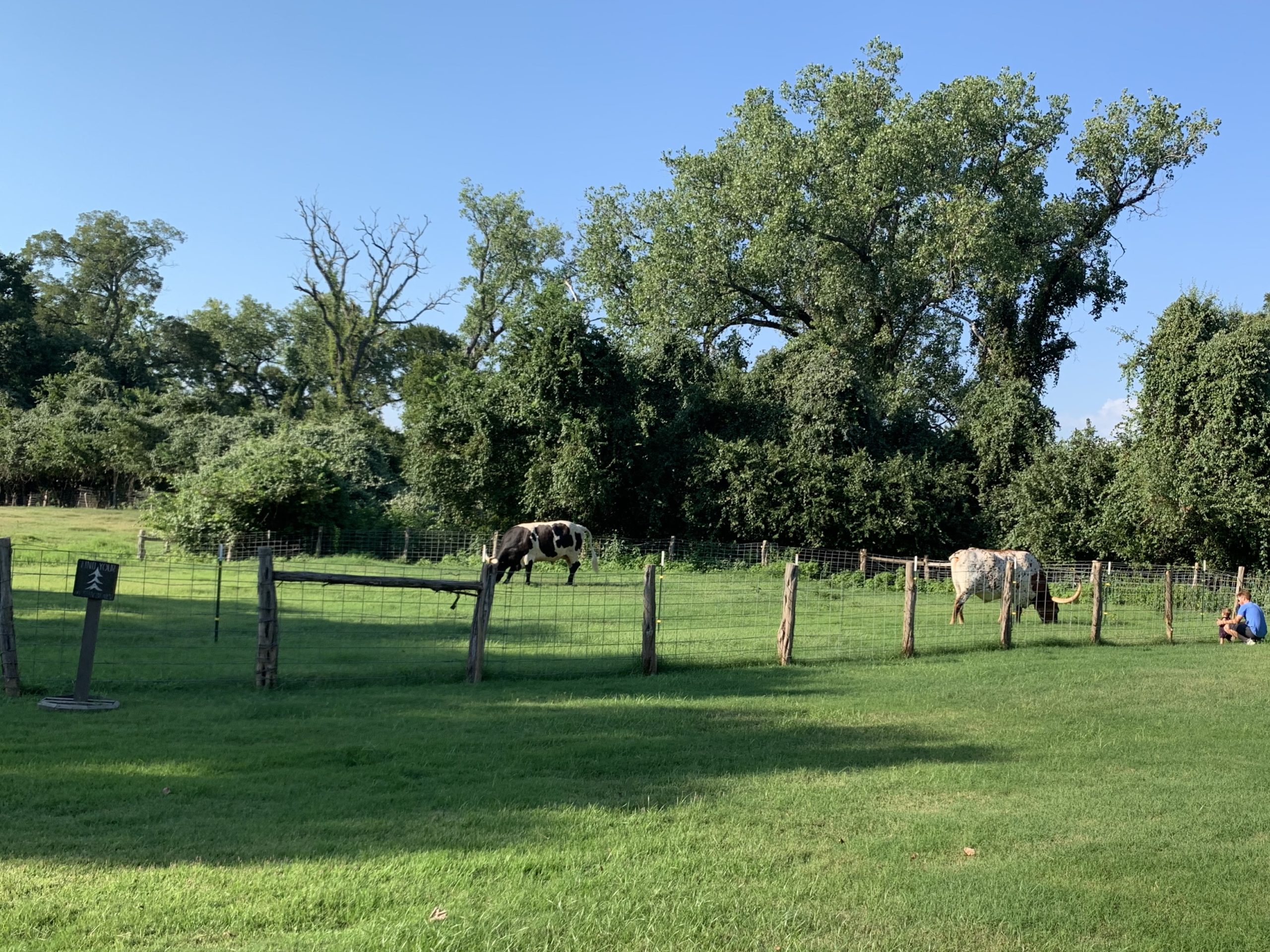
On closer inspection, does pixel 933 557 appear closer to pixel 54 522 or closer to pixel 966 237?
pixel 966 237

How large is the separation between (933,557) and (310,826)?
31410 mm

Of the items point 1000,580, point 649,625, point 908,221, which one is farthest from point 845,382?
point 649,625

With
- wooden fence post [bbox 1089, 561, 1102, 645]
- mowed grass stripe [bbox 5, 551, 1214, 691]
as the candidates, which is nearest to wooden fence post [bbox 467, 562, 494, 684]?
mowed grass stripe [bbox 5, 551, 1214, 691]

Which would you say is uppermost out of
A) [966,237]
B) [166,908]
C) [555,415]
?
[966,237]

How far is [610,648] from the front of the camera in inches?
583

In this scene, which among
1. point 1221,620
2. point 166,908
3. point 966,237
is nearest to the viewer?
point 166,908

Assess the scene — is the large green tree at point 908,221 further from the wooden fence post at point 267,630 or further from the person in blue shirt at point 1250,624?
the wooden fence post at point 267,630

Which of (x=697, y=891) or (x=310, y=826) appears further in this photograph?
(x=310, y=826)

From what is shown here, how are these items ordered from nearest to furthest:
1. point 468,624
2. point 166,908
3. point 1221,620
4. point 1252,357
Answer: point 166,908 < point 468,624 < point 1221,620 < point 1252,357

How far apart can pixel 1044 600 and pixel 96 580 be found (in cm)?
1674

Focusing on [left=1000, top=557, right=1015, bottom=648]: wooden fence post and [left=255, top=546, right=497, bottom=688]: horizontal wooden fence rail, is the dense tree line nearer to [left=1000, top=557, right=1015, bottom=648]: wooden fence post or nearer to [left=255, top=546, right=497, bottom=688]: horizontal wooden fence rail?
[left=1000, top=557, right=1015, bottom=648]: wooden fence post

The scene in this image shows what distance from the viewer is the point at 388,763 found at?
7898 mm

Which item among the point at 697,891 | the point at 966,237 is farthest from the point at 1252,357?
the point at 697,891

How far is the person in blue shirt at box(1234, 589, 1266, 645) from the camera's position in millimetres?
18484
